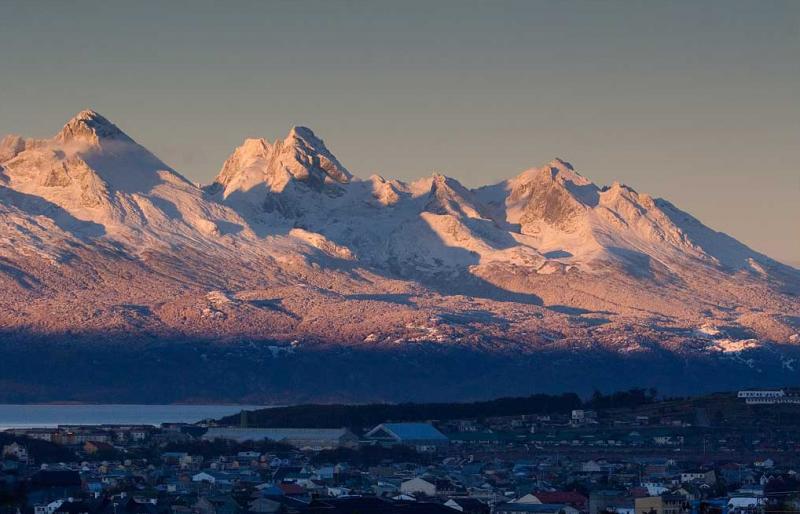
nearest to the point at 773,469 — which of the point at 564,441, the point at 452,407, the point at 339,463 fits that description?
the point at 339,463

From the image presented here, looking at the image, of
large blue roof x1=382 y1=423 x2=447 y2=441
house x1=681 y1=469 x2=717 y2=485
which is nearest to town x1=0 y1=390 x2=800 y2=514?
large blue roof x1=382 y1=423 x2=447 y2=441

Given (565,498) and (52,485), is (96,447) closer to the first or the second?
(52,485)

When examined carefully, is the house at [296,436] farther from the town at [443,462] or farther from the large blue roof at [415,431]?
the large blue roof at [415,431]

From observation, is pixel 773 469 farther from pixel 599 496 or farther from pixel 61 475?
pixel 61 475

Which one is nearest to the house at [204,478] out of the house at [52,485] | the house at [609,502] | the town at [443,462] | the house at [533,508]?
the town at [443,462]

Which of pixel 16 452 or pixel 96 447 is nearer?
pixel 16 452

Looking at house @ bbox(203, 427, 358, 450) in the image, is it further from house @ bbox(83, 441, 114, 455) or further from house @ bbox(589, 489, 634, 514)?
house @ bbox(589, 489, 634, 514)

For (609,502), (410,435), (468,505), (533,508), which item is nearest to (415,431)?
(410,435)
